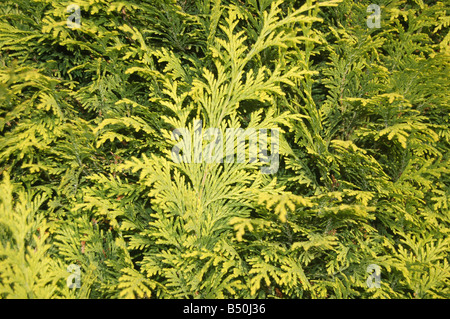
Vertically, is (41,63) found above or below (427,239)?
above

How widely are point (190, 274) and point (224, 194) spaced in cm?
75

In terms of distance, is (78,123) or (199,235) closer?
(199,235)

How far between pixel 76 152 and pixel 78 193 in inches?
16.1

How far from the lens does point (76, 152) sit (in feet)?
8.51

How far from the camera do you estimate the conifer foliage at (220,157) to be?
7.71 ft

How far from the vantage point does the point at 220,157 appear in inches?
98.3

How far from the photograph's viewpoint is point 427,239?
2.57 meters

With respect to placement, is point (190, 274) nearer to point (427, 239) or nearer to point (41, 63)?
point (427, 239)

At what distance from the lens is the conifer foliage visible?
235 centimetres
